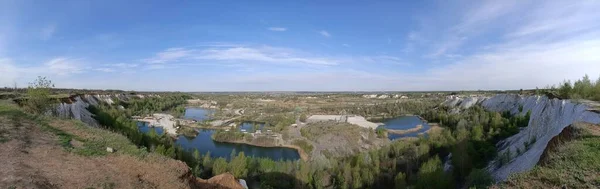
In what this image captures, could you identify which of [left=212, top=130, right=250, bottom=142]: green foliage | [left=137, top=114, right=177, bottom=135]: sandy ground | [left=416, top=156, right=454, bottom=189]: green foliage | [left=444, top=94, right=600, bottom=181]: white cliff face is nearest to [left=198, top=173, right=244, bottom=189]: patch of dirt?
[left=444, top=94, right=600, bottom=181]: white cliff face

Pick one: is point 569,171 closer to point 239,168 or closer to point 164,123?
point 239,168

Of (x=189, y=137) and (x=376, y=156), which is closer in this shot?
(x=376, y=156)

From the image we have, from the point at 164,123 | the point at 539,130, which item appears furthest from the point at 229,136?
the point at 539,130

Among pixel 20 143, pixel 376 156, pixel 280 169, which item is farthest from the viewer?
pixel 376 156

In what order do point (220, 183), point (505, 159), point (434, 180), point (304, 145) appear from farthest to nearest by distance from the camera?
point (304, 145)
point (505, 159)
point (434, 180)
point (220, 183)

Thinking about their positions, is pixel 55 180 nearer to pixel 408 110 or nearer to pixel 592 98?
pixel 592 98

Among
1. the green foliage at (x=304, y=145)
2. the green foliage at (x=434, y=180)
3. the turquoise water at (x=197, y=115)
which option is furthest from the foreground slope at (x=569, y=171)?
the turquoise water at (x=197, y=115)

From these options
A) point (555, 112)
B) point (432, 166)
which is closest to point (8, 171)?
point (432, 166)

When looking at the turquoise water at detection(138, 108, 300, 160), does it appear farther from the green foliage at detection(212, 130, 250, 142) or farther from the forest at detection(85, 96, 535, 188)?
the forest at detection(85, 96, 535, 188)
